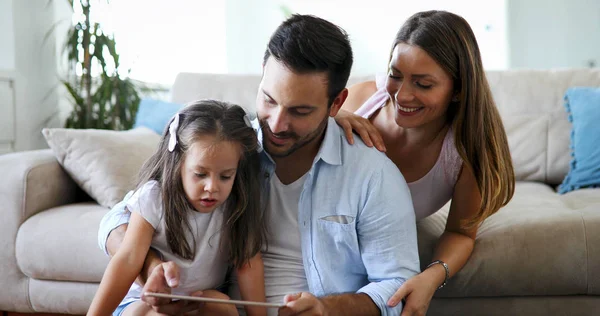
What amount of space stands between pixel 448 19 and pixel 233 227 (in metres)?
0.70

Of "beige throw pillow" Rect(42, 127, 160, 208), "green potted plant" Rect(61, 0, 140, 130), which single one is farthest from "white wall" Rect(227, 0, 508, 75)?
"beige throw pillow" Rect(42, 127, 160, 208)

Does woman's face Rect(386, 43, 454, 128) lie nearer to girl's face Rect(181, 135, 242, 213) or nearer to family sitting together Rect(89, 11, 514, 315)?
family sitting together Rect(89, 11, 514, 315)

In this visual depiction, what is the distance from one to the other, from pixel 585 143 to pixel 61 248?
187cm

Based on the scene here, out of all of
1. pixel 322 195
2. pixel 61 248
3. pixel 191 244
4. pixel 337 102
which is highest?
pixel 337 102

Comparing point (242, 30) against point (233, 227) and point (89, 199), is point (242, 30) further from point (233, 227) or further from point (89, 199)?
point (233, 227)

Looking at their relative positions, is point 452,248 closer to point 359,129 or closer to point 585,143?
point 359,129

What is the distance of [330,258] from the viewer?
1588 millimetres

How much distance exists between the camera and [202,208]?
1.51 m

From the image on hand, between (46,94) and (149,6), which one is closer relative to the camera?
(46,94)

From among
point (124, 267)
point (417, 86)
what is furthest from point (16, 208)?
point (417, 86)

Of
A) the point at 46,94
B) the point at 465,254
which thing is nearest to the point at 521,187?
the point at 465,254

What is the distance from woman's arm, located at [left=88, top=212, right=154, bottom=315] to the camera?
4.62 feet

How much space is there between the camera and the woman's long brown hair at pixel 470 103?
5.24 ft

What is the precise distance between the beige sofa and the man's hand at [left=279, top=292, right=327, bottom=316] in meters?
0.59
